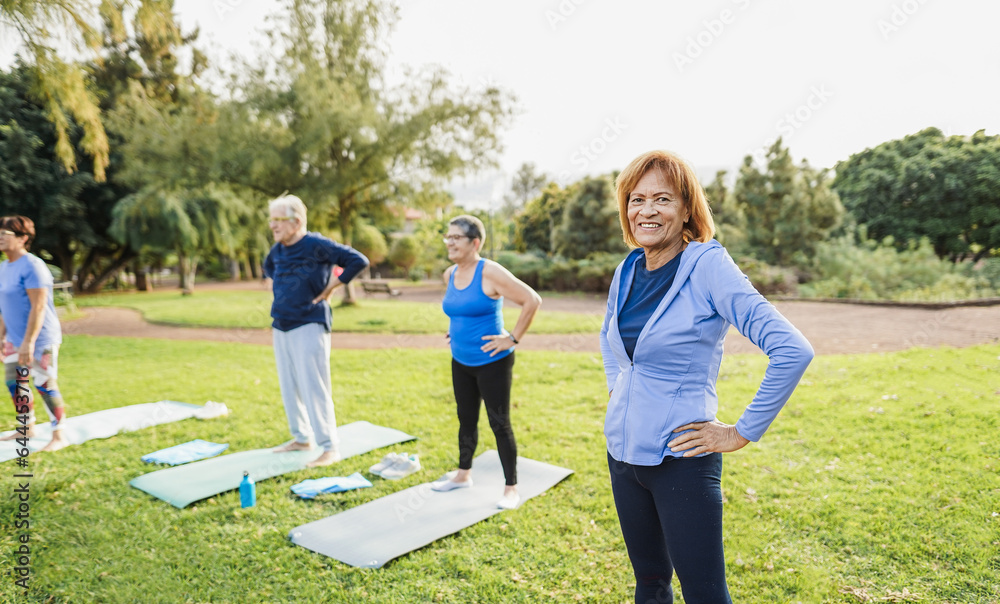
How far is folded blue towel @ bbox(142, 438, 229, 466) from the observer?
511 cm

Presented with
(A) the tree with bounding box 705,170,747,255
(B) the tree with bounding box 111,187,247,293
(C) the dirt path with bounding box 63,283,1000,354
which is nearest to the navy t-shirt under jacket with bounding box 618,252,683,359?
(C) the dirt path with bounding box 63,283,1000,354

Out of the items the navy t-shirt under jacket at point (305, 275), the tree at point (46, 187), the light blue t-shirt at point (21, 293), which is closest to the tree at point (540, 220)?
A: the tree at point (46, 187)

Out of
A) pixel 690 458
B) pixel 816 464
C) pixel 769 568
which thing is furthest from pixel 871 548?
pixel 690 458

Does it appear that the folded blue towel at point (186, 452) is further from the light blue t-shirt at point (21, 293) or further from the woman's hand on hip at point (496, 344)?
the woman's hand on hip at point (496, 344)

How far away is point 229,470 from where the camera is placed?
484 centimetres

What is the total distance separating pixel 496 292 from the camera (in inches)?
152

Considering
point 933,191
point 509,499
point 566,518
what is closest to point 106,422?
point 509,499

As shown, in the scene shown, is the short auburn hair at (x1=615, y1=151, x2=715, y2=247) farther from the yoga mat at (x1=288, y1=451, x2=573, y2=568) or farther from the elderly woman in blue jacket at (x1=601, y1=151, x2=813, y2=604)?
the yoga mat at (x1=288, y1=451, x2=573, y2=568)

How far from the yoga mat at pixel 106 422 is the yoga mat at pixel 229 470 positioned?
5.21ft

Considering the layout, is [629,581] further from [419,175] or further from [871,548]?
[419,175]

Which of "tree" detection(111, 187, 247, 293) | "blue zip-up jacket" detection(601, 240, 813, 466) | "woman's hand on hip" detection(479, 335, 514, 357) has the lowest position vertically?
"woman's hand on hip" detection(479, 335, 514, 357)

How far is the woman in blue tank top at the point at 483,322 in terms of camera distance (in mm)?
3846

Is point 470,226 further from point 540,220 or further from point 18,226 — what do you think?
point 540,220

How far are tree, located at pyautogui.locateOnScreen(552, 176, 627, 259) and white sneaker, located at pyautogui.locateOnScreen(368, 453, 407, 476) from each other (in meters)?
22.2
